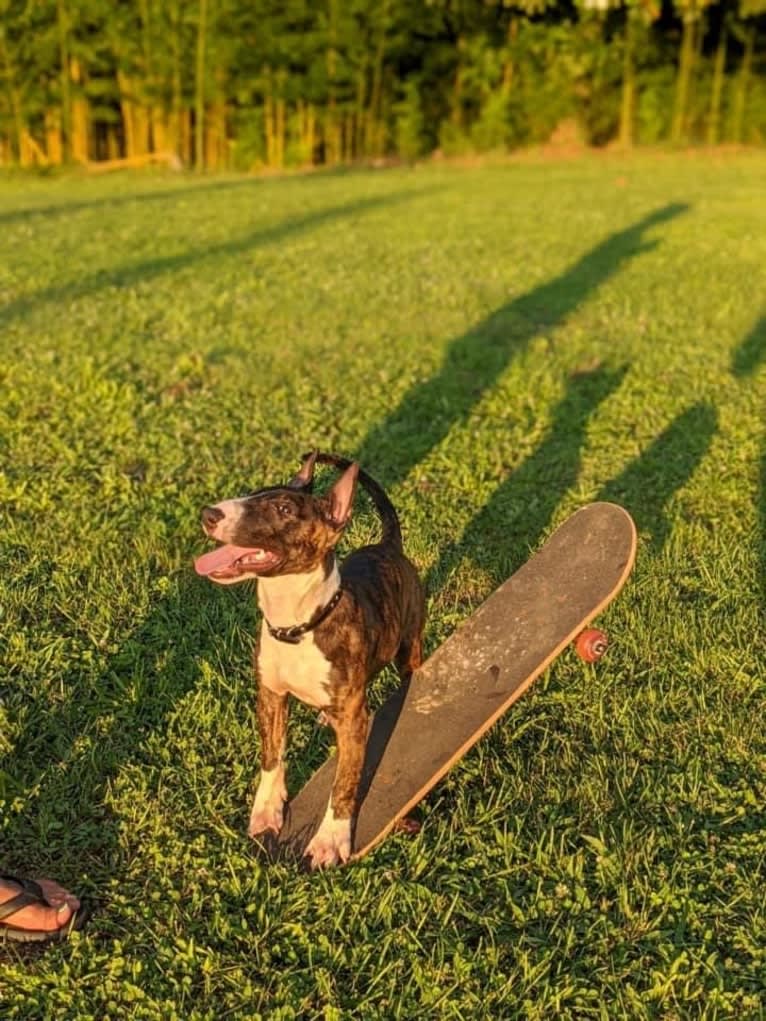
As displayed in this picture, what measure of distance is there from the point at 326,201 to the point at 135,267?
9394 millimetres

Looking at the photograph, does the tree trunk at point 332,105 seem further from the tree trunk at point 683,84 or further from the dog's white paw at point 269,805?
the dog's white paw at point 269,805

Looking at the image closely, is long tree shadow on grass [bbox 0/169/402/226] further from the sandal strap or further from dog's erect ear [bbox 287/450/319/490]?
the sandal strap

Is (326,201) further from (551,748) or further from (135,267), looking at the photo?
(551,748)

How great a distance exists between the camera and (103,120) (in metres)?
35.6

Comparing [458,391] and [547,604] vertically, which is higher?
[547,604]

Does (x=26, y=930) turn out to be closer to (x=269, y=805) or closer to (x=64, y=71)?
(x=269, y=805)

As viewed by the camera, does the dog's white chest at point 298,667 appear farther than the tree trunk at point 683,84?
No

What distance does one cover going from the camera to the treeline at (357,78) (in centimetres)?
3200

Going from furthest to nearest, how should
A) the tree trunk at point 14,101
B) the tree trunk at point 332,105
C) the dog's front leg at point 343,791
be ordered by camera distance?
1. the tree trunk at point 332,105
2. the tree trunk at point 14,101
3. the dog's front leg at point 343,791

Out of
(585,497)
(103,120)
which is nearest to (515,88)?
(103,120)

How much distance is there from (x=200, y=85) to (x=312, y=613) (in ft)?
108

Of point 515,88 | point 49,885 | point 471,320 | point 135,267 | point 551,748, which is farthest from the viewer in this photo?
point 515,88

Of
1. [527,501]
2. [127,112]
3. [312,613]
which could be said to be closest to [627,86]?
[127,112]

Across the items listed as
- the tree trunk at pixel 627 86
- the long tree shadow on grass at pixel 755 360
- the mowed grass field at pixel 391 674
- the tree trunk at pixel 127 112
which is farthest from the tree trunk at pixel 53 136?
the long tree shadow on grass at pixel 755 360
